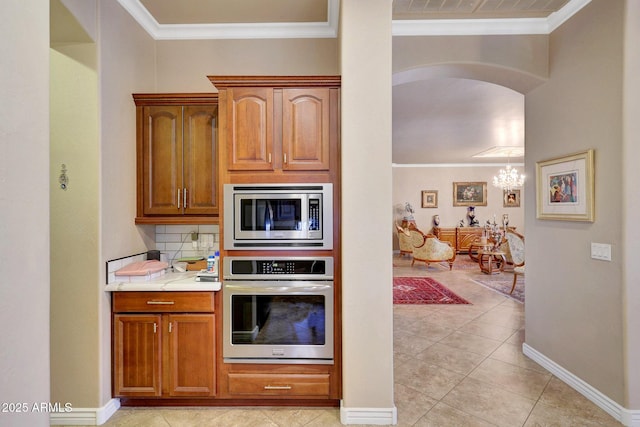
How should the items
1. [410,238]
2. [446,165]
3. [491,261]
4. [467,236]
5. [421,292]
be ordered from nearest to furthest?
[421,292], [491,261], [410,238], [467,236], [446,165]

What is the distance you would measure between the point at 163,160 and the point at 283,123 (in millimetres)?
1119

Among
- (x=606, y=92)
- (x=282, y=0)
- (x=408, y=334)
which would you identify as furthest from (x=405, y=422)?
(x=282, y=0)

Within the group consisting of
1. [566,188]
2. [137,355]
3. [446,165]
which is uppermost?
[446,165]

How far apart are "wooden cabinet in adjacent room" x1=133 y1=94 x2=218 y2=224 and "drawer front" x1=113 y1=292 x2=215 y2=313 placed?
2.03 feet

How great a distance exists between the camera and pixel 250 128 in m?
2.09

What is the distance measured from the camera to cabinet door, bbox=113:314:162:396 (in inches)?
80.0

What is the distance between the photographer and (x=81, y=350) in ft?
6.48

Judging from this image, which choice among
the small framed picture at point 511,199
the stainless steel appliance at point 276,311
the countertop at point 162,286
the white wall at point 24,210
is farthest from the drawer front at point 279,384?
the small framed picture at point 511,199

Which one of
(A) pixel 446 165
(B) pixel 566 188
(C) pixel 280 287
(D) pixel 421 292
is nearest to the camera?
(C) pixel 280 287

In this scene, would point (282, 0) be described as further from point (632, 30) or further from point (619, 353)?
point (619, 353)

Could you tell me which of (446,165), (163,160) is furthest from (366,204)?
(446,165)

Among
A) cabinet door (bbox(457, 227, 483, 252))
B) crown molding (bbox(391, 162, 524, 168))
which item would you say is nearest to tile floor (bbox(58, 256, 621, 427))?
cabinet door (bbox(457, 227, 483, 252))

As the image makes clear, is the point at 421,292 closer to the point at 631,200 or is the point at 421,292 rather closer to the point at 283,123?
the point at 631,200

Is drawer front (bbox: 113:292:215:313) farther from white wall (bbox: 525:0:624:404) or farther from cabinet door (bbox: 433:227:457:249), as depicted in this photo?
cabinet door (bbox: 433:227:457:249)
